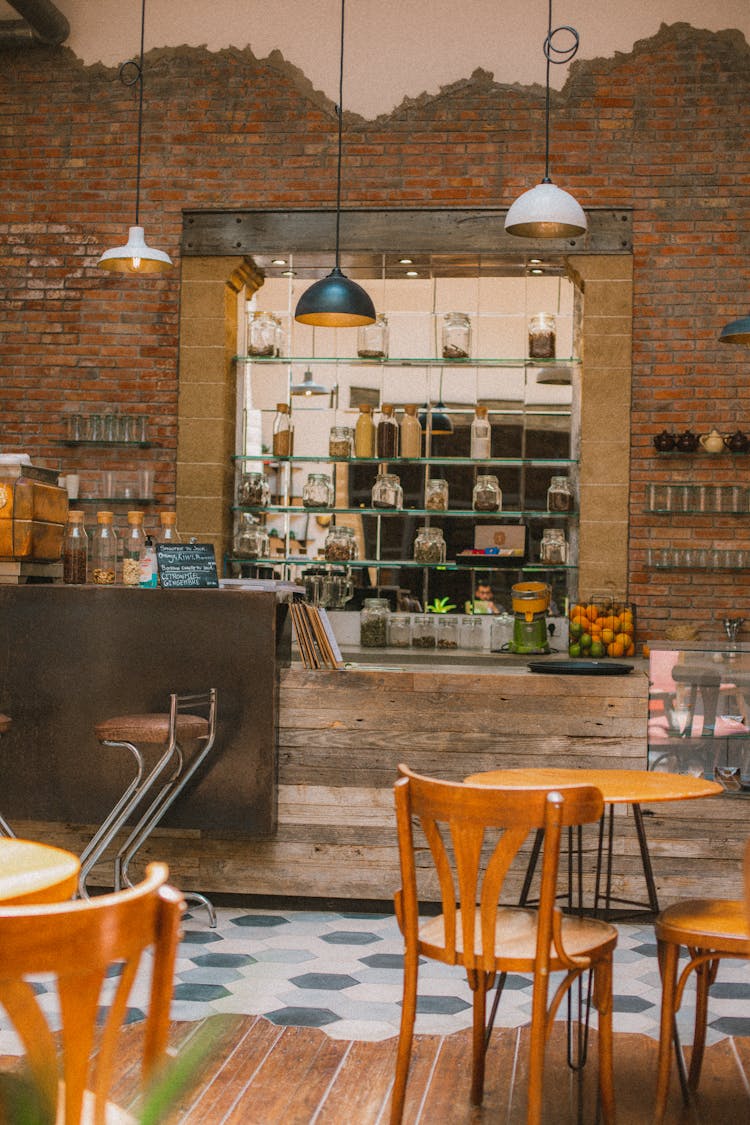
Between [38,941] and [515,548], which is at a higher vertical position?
[515,548]

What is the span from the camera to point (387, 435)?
693cm

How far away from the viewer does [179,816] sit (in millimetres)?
4793

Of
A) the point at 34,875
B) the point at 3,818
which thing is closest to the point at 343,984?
the point at 3,818

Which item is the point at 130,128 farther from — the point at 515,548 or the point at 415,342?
the point at 515,548

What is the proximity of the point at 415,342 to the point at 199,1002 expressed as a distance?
14.8 ft

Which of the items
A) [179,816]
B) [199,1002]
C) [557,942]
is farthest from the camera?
[179,816]

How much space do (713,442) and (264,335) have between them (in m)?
2.66

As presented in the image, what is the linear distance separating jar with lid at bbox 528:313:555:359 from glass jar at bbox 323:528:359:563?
1503 millimetres

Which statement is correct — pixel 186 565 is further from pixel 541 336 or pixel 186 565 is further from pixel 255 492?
pixel 541 336

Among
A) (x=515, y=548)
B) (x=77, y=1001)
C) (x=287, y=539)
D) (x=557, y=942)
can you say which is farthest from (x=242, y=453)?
(x=77, y=1001)

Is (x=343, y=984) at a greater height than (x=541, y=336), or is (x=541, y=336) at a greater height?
(x=541, y=336)

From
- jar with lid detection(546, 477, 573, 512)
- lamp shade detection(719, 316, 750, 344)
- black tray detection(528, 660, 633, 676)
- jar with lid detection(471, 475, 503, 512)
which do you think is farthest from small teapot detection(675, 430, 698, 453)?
black tray detection(528, 660, 633, 676)

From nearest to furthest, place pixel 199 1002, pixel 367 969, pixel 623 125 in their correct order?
pixel 199 1002
pixel 367 969
pixel 623 125

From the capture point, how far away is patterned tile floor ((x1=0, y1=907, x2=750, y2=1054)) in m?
3.58
